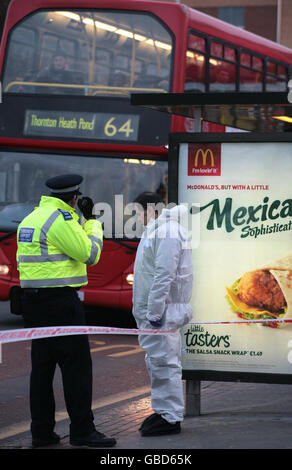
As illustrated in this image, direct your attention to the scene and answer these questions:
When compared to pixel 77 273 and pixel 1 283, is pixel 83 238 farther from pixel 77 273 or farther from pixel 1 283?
pixel 1 283

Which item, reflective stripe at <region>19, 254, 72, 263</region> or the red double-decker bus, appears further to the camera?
the red double-decker bus

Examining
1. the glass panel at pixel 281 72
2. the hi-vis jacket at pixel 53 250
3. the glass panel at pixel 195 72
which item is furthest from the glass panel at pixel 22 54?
the hi-vis jacket at pixel 53 250

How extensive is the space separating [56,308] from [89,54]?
752cm

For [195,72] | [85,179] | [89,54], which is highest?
[89,54]

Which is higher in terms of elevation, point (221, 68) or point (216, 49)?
point (216, 49)

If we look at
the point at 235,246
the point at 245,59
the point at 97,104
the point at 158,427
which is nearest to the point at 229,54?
the point at 245,59

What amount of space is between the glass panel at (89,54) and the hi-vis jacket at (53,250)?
22.2 ft

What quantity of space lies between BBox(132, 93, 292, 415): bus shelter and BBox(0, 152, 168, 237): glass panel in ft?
17.9

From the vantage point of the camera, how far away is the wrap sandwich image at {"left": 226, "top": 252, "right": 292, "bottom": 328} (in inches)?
264

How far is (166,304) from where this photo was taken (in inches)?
246

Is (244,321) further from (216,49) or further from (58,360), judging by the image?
(216,49)

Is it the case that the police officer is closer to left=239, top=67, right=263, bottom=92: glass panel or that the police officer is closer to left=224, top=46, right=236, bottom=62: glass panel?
left=224, top=46, right=236, bottom=62: glass panel

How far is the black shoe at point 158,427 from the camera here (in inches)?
244

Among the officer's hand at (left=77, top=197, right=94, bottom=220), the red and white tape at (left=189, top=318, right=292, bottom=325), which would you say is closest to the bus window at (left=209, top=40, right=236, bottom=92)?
the red and white tape at (left=189, top=318, right=292, bottom=325)
